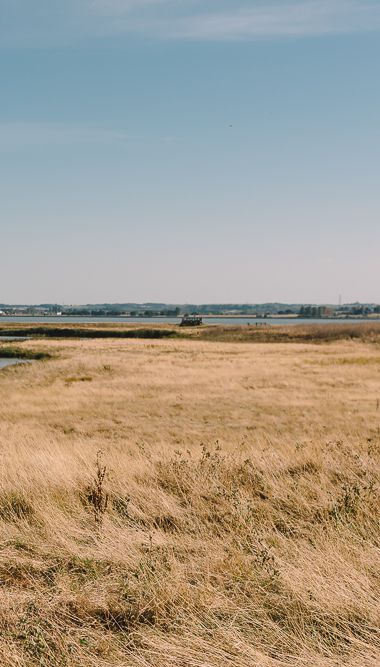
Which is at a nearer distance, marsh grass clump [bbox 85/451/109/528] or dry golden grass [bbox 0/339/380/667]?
dry golden grass [bbox 0/339/380/667]

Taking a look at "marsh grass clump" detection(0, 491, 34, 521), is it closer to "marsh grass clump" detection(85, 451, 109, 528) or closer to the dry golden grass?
the dry golden grass

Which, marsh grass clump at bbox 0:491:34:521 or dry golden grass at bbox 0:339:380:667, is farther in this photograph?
marsh grass clump at bbox 0:491:34:521

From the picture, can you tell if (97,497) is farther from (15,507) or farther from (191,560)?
(191,560)

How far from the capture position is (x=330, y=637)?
4352 millimetres

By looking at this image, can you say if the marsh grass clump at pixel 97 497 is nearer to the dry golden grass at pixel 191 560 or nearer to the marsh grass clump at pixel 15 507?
the dry golden grass at pixel 191 560

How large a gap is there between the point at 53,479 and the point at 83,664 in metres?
4.92

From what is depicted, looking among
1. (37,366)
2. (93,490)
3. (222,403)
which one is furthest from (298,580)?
(37,366)

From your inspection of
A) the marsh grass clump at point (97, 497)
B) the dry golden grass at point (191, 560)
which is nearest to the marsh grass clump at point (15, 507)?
the dry golden grass at point (191, 560)

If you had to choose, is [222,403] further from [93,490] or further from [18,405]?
[93,490]

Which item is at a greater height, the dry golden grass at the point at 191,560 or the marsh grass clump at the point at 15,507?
the dry golden grass at the point at 191,560

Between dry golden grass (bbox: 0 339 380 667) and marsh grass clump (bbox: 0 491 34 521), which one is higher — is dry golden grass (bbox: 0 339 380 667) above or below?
above

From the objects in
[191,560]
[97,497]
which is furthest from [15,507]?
[191,560]

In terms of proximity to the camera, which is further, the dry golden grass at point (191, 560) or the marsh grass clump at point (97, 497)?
the marsh grass clump at point (97, 497)

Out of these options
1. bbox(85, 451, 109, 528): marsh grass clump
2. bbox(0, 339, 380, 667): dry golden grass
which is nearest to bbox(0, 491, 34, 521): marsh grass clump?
bbox(0, 339, 380, 667): dry golden grass
